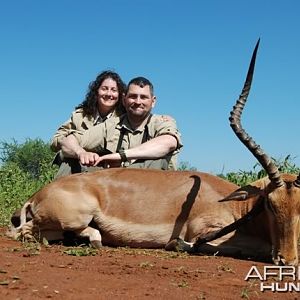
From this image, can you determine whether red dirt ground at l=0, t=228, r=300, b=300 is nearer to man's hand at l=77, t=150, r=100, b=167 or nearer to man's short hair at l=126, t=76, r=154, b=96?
man's hand at l=77, t=150, r=100, b=167

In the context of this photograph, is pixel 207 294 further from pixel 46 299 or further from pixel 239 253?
pixel 239 253

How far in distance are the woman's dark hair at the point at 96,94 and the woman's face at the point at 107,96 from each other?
0.06 metres

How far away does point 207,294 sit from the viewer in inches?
165

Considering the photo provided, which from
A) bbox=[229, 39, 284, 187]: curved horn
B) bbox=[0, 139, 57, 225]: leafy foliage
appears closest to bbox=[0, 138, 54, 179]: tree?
bbox=[0, 139, 57, 225]: leafy foliage

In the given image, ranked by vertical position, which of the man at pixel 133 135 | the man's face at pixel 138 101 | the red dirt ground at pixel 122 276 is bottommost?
the red dirt ground at pixel 122 276

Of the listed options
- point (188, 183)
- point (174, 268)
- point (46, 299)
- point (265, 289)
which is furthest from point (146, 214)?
point (46, 299)

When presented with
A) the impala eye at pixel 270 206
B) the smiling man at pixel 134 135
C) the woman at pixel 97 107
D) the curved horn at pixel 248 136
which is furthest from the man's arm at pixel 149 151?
the impala eye at pixel 270 206

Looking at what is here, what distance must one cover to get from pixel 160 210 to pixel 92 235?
0.76 m

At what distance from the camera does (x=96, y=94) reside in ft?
28.8

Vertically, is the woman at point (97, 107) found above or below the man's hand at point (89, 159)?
above

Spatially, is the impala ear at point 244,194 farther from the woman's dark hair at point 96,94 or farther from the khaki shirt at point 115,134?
the woman's dark hair at point 96,94

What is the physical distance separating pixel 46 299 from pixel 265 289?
1.58 metres

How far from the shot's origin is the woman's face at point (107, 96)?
860 cm

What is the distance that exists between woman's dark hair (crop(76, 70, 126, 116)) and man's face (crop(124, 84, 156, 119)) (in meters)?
0.54
